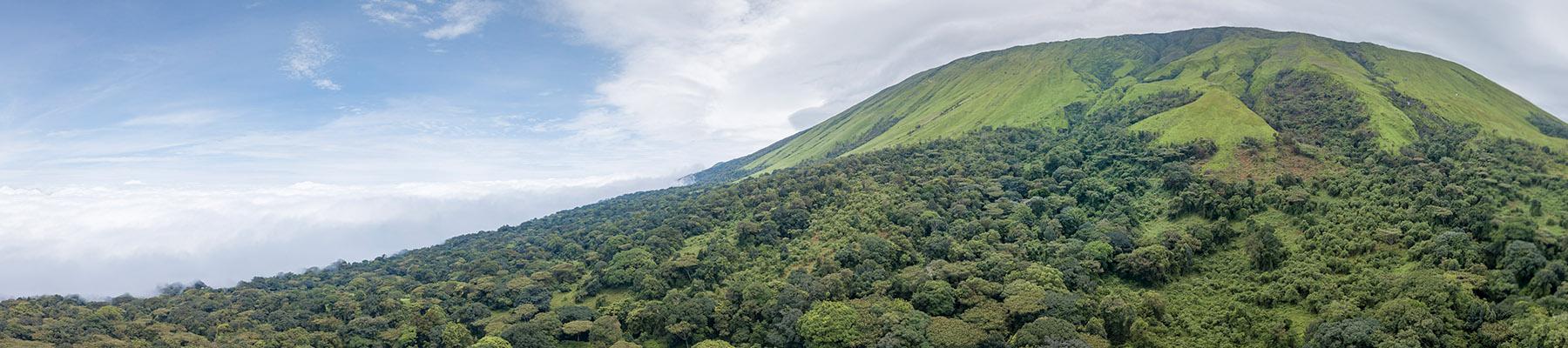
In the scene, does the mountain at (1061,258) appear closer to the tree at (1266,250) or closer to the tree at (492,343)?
the tree at (1266,250)

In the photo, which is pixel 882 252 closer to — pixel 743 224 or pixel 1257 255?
pixel 743 224

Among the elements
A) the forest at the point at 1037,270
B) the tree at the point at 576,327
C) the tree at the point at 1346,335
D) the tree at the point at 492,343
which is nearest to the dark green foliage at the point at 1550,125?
the forest at the point at 1037,270

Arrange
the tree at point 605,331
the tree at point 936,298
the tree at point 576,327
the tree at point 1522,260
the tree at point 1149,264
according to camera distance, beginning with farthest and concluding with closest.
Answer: the tree at point 576,327
the tree at point 605,331
the tree at point 1149,264
the tree at point 936,298
the tree at point 1522,260

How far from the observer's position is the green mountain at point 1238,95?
102750 millimetres

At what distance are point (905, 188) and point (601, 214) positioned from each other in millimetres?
81013

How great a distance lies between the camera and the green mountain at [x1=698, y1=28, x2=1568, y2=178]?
103m

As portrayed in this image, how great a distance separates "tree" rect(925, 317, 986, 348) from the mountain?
0.96ft

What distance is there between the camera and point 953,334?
51875 millimetres

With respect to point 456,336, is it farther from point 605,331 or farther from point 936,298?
point 936,298

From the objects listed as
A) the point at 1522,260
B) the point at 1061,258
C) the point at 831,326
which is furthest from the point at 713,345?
the point at 1522,260

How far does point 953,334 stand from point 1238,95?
116 m

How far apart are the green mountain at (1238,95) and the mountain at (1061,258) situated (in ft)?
3.42

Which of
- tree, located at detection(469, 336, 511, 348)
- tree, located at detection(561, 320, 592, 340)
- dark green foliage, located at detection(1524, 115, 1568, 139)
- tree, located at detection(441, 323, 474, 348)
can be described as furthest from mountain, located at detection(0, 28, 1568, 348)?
dark green foliage, located at detection(1524, 115, 1568, 139)

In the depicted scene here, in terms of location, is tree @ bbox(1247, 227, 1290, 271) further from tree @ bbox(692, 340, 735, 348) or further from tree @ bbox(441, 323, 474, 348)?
tree @ bbox(441, 323, 474, 348)
